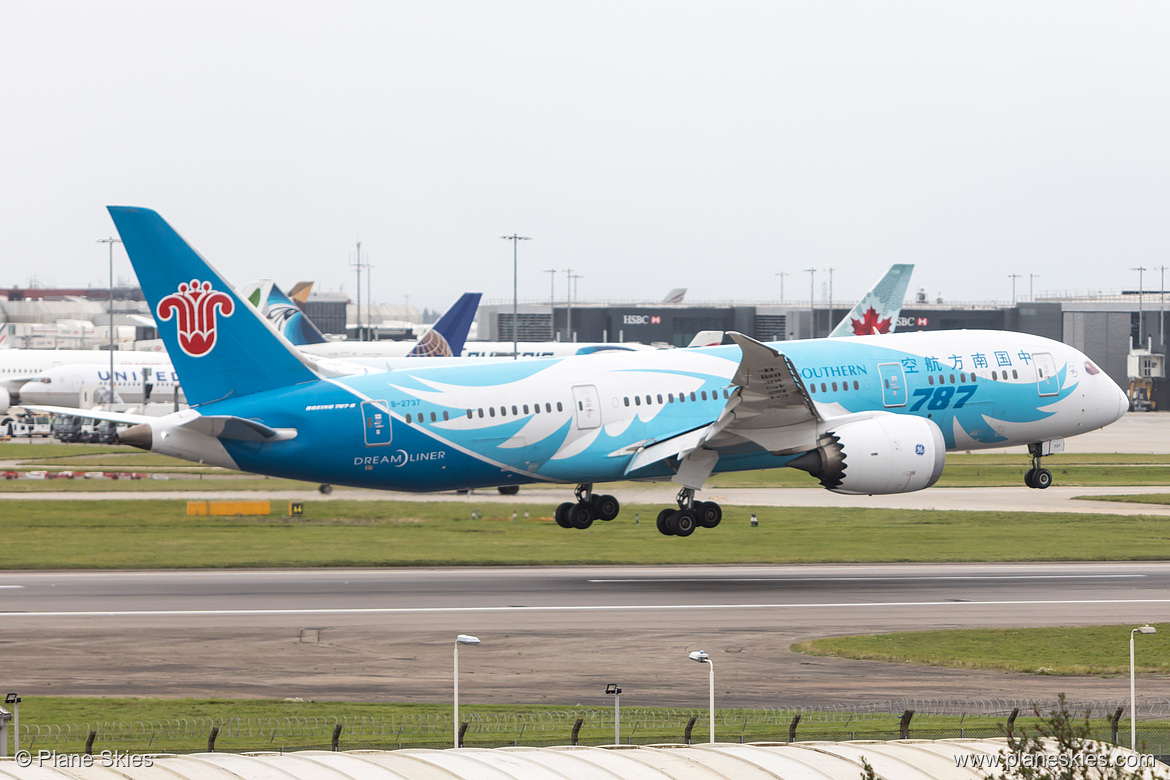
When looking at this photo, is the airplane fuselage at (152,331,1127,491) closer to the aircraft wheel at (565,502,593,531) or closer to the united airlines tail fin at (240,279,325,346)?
the aircraft wheel at (565,502,593,531)

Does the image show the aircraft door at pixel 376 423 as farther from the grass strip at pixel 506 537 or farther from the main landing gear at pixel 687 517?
the main landing gear at pixel 687 517

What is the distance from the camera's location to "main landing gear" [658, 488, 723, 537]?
47031mm

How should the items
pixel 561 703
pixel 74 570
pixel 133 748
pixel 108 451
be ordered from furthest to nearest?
1. pixel 108 451
2. pixel 74 570
3. pixel 561 703
4. pixel 133 748

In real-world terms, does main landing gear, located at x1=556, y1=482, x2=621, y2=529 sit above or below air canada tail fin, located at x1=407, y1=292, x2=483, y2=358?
below

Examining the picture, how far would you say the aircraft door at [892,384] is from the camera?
48.3 m

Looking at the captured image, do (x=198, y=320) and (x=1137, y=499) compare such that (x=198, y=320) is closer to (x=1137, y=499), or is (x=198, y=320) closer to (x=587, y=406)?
(x=587, y=406)

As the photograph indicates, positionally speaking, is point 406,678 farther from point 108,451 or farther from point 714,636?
point 108,451

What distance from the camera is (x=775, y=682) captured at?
33.3 m

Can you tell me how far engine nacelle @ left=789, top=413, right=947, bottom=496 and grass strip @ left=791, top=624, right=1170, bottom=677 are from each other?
23.0 ft

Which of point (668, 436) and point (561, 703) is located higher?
point (668, 436)

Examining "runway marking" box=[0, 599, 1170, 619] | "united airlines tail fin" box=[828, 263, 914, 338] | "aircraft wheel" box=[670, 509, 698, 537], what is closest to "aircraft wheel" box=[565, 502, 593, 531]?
"aircraft wheel" box=[670, 509, 698, 537]

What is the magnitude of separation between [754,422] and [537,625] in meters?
10.5

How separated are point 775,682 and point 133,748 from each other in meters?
14.7

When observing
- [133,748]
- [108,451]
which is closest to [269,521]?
[133,748]
